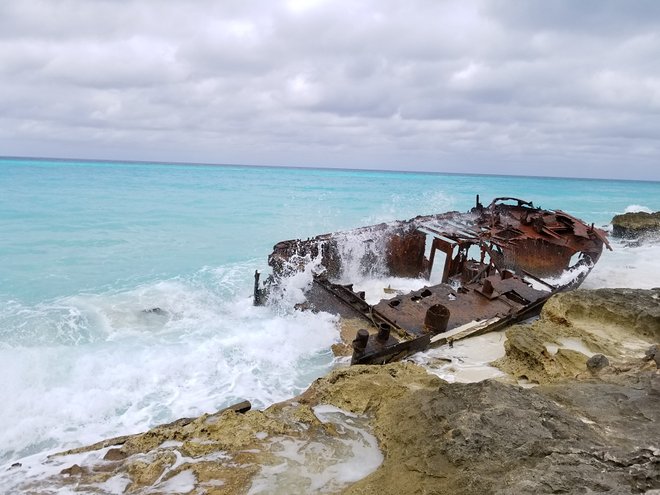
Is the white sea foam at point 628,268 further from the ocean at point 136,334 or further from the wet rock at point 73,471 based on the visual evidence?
the wet rock at point 73,471

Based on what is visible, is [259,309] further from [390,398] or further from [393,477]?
[393,477]

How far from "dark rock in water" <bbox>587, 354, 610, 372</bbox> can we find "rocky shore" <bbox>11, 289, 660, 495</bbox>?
10 millimetres

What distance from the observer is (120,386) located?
20.7 feet

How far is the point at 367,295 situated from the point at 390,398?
6.05 m

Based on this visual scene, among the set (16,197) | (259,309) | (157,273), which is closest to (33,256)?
(157,273)

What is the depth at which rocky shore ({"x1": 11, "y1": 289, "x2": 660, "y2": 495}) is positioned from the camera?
9.03ft

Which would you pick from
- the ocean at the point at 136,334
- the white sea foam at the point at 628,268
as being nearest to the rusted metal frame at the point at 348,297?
the ocean at the point at 136,334

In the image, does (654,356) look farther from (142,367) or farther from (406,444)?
(142,367)

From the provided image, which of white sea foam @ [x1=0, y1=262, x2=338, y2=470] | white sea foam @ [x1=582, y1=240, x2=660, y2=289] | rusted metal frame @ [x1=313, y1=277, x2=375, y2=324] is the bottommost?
white sea foam @ [x1=0, y1=262, x2=338, y2=470]

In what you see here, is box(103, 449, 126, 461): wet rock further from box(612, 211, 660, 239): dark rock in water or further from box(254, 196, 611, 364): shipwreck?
box(612, 211, 660, 239): dark rock in water

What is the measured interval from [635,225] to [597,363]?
2347cm

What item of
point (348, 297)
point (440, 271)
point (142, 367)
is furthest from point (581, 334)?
point (440, 271)

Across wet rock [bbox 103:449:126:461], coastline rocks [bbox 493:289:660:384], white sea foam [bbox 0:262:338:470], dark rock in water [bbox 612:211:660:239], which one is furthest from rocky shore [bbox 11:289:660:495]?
dark rock in water [bbox 612:211:660:239]

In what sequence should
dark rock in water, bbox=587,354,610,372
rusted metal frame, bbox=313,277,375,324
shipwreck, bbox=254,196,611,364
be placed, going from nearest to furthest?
dark rock in water, bbox=587,354,610,372, shipwreck, bbox=254,196,611,364, rusted metal frame, bbox=313,277,375,324
